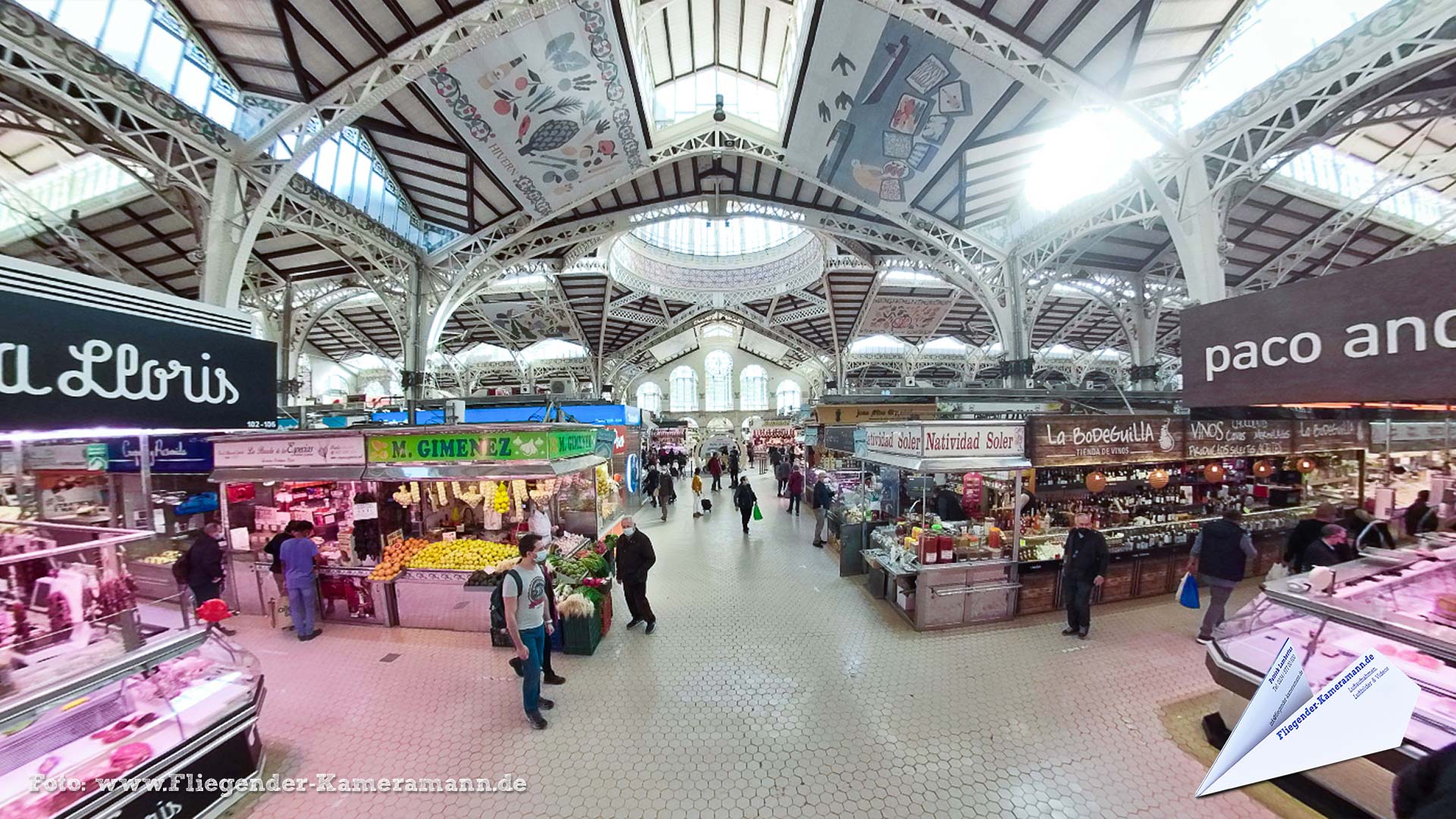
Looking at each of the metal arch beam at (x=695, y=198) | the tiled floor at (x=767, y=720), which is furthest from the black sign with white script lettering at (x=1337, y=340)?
the metal arch beam at (x=695, y=198)

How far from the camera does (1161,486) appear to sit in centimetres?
738

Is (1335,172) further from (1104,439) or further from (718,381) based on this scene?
(718,381)

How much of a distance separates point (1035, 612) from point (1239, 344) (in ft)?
17.6

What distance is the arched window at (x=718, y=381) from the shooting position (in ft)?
125

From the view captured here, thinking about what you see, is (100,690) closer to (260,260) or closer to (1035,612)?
(1035,612)

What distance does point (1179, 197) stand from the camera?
866 cm

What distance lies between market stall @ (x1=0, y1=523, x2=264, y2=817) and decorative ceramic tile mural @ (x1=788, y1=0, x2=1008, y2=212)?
10841 mm

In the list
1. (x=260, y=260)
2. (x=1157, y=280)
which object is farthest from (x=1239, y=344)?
(x=260, y=260)

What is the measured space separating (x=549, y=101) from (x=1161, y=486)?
40.6ft

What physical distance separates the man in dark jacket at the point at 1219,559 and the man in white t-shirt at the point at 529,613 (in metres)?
6.96

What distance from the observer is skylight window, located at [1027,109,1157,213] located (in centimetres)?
876

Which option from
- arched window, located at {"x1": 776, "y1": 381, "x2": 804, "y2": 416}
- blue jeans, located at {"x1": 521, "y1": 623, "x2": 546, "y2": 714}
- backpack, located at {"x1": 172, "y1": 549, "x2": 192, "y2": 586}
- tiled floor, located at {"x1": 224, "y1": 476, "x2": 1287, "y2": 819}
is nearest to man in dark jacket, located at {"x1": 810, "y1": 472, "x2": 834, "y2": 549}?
tiled floor, located at {"x1": 224, "y1": 476, "x2": 1287, "y2": 819}

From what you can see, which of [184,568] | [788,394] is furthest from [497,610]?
[788,394]

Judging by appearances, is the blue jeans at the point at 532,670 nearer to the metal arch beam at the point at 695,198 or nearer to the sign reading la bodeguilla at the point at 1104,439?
the sign reading la bodeguilla at the point at 1104,439
